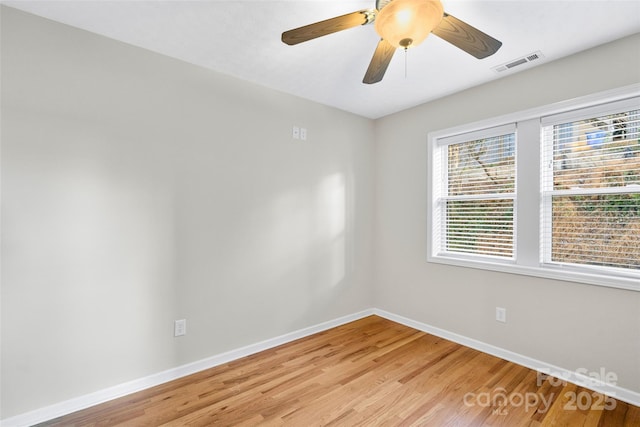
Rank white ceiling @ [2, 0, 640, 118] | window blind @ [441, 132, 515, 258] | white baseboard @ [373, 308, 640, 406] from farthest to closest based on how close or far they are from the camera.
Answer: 1. window blind @ [441, 132, 515, 258]
2. white baseboard @ [373, 308, 640, 406]
3. white ceiling @ [2, 0, 640, 118]

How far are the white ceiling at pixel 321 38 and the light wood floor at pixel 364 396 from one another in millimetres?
2466

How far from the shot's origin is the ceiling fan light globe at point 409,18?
49.7 inches

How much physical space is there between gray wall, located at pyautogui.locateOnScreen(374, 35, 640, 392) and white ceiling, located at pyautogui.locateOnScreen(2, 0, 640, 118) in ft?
0.56

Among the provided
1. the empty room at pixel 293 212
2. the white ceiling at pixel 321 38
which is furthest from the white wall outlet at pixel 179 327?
the white ceiling at pixel 321 38

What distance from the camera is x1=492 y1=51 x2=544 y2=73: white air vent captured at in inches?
88.7

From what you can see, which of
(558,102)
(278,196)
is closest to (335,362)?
(278,196)

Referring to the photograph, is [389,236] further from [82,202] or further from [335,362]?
[82,202]

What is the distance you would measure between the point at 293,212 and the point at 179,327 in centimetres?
142

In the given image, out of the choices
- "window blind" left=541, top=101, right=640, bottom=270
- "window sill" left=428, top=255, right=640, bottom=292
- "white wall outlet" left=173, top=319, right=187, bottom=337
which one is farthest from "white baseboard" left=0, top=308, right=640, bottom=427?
"window blind" left=541, top=101, right=640, bottom=270

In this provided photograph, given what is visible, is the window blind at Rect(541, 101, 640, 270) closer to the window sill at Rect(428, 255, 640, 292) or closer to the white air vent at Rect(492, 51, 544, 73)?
the window sill at Rect(428, 255, 640, 292)

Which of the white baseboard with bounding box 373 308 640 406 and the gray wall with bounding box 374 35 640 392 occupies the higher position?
the gray wall with bounding box 374 35 640 392

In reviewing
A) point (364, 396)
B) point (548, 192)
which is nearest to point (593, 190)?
point (548, 192)

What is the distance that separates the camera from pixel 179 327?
233 cm

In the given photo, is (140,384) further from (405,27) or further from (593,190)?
(593,190)
